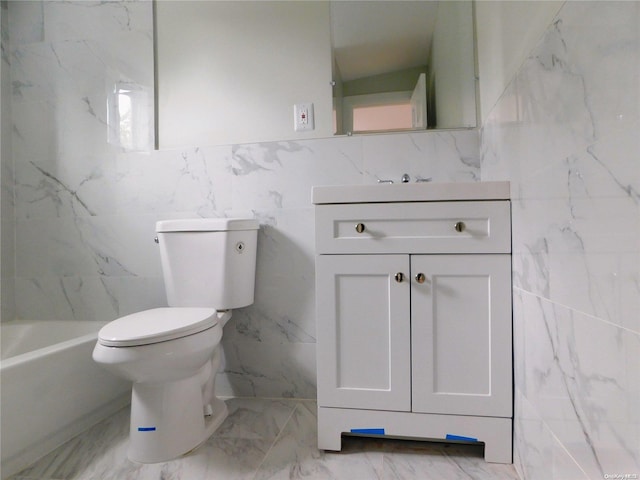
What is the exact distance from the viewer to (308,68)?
62.4 inches

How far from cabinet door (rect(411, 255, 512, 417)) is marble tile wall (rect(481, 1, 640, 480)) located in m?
0.08

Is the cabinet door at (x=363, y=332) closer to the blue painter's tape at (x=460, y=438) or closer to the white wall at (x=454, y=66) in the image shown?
the blue painter's tape at (x=460, y=438)

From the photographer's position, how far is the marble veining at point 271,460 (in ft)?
3.43

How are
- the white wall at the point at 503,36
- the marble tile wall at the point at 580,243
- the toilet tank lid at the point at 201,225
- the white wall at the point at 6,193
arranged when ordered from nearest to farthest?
the marble tile wall at the point at 580,243 → the white wall at the point at 503,36 → the toilet tank lid at the point at 201,225 → the white wall at the point at 6,193

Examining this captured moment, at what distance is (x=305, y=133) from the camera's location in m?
1.58

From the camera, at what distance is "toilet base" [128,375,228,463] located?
1.13 metres

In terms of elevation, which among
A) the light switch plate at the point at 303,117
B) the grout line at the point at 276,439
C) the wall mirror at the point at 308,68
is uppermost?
the wall mirror at the point at 308,68

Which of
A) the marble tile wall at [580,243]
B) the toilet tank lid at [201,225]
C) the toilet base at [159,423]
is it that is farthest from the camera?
the toilet tank lid at [201,225]

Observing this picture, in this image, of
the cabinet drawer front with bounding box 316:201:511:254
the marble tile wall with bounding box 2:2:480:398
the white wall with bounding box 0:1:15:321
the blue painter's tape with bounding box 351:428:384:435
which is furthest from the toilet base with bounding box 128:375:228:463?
the white wall with bounding box 0:1:15:321

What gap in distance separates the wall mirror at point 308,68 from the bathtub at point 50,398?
1040mm

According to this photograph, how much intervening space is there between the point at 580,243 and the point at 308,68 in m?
1.36

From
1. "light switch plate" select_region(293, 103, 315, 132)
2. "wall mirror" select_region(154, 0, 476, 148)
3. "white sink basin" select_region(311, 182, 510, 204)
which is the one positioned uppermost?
"wall mirror" select_region(154, 0, 476, 148)

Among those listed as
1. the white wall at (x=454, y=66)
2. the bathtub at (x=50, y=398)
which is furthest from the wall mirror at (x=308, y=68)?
the bathtub at (x=50, y=398)

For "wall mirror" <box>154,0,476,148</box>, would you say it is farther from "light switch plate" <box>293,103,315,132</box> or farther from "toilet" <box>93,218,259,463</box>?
"toilet" <box>93,218,259,463</box>
